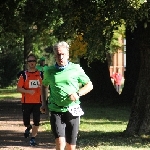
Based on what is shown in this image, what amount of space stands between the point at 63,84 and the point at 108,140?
208 inches

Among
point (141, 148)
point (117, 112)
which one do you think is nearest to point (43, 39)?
point (117, 112)

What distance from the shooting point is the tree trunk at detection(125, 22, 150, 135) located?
13.2 meters

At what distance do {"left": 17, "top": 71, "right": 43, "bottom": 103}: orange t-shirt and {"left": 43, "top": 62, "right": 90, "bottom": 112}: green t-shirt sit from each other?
427 cm

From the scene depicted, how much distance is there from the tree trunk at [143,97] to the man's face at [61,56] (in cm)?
576


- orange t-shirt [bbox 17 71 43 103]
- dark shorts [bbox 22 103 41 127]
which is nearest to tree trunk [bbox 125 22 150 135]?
dark shorts [bbox 22 103 41 127]

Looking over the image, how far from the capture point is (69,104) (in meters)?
7.68

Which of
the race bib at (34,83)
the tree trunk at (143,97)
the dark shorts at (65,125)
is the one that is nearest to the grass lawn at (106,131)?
the tree trunk at (143,97)

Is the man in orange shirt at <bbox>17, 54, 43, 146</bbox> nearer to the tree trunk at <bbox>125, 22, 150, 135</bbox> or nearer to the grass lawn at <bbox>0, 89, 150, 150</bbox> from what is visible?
the grass lawn at <bbox>0, 89, 150, 150</bbox>

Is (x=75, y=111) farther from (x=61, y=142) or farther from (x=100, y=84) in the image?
(x=100, y=84)

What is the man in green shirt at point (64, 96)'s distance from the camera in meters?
7.64

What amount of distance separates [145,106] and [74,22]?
2.73m

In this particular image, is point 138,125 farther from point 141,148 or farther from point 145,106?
point 141,148

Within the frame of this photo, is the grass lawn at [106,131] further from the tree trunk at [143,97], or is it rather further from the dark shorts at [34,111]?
the dark shorts at [34,111]

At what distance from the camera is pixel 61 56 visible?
7.59m
